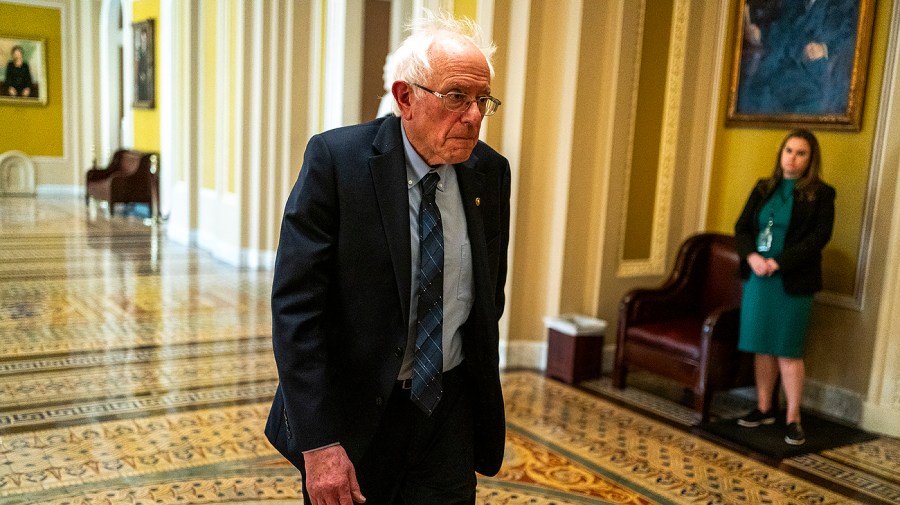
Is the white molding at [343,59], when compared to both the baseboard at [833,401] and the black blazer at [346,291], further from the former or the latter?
Answer: the black blazer at [346,291]

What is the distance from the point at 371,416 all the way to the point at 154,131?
12.4m

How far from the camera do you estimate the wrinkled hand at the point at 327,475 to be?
178 cm

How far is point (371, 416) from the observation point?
1.86m

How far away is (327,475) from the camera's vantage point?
1777 millimetres

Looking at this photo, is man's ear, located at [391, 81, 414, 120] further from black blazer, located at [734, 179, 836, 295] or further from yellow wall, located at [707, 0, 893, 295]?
yellow wall, located at [707, 0, 893, 295]

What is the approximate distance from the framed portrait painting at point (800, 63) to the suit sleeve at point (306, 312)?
3968 millimetres

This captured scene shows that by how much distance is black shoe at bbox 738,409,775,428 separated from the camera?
4570 millimetres

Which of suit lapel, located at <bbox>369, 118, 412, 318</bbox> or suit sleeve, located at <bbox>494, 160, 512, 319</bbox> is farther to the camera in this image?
suit sleeve, located at <bbox>494, 160, 512, 319</bbox>

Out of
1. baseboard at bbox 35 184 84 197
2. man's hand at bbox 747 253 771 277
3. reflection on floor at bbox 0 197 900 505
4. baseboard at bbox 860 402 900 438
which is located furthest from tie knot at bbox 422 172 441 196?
baseboard at bbox 35 184 84 197

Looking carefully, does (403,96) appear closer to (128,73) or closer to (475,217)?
(475,217)

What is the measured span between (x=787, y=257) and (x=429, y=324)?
10.0 ft

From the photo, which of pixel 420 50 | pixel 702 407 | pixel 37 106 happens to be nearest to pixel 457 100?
pixel 420 50

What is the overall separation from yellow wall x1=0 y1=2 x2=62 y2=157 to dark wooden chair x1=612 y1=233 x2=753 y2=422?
14.0m

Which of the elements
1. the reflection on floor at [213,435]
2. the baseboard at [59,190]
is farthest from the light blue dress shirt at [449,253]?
the baseboard at [59,190]
